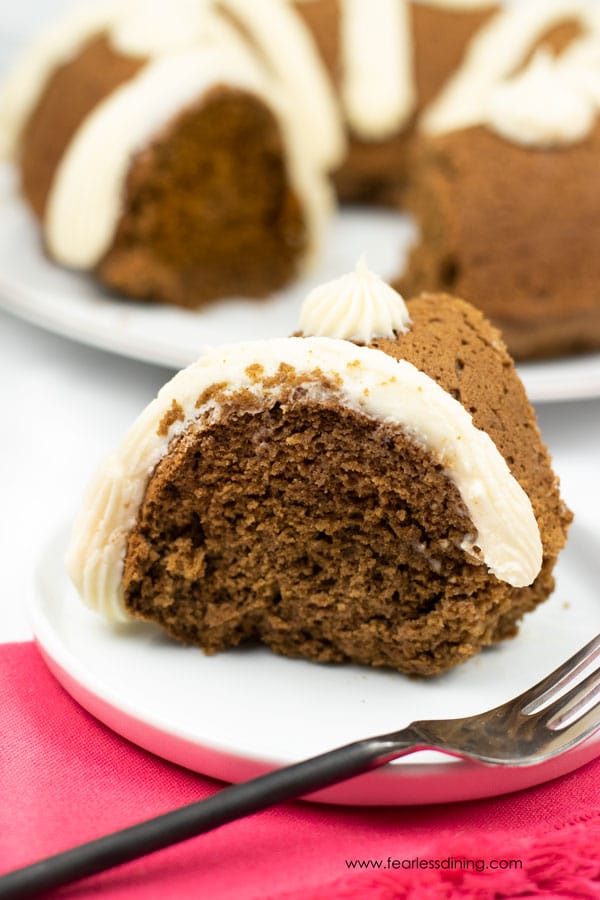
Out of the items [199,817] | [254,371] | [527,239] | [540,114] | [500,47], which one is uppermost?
[500,47]

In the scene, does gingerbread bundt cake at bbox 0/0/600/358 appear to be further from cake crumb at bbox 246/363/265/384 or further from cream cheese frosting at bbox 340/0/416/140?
cake crumb at bbox 246/363/265/384

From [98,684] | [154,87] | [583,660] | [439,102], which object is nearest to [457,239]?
[154,87]

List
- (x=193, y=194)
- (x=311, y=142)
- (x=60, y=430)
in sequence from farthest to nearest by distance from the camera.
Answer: (x=311, y=142)
(x=193, y=194)
(x=60, y=430)

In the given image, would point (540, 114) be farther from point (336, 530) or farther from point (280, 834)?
point (280, 834)

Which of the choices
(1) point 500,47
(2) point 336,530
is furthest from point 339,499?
(1) point 500,47

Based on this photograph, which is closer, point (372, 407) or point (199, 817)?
point (199, 817)

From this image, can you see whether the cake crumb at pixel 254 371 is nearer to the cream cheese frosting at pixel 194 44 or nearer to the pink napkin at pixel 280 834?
the pink napkin at pixel 280 834
